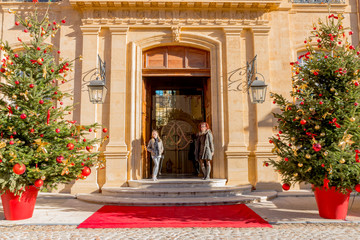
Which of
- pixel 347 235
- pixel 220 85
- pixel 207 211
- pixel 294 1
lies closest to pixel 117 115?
pixel 220 85

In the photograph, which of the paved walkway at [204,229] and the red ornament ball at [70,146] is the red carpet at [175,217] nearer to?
the paved walkway at [204,229]

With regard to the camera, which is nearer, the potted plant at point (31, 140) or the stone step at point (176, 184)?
the potted plant at point (31, 140)

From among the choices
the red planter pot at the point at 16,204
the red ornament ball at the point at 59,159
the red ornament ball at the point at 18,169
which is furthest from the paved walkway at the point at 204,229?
the red ornament ball at the point at 59,159

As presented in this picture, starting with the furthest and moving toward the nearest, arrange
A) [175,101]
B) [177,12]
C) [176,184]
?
Result: [175,101]
[177,12]
[176,184]

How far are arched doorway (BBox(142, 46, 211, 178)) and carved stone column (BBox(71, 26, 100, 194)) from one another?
1632mm

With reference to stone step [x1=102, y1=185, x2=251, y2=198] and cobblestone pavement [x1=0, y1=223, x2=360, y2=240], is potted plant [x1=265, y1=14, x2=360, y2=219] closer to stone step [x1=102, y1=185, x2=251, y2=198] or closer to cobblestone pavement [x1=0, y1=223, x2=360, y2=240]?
cobblestone pavement [x1=0, y1=223, x2=360, y2=240]

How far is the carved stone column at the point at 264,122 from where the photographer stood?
8.54 meters

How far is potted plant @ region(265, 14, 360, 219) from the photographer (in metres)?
4.96

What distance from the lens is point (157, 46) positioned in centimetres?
961

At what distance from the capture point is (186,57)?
966 cm

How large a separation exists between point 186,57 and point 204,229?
6333 mm

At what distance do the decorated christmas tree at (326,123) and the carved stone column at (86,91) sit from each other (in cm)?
544

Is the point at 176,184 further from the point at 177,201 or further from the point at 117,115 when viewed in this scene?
the point at 117,115

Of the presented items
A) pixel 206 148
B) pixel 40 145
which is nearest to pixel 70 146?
pixel 40 145
